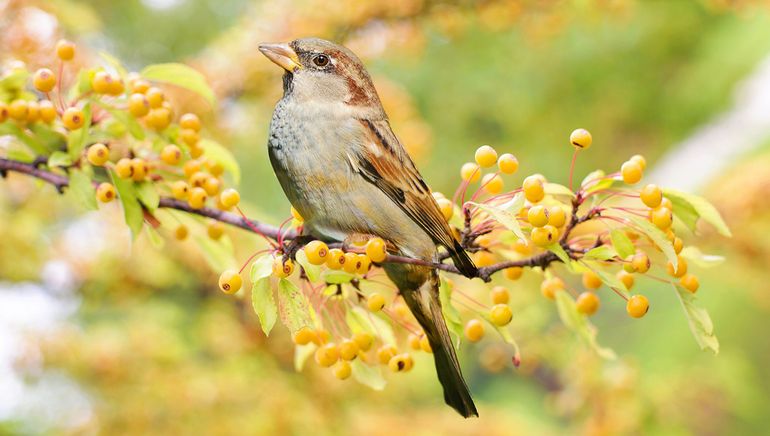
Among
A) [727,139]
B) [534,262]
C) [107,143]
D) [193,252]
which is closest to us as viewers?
[534,262]

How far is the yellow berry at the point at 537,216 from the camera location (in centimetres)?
103

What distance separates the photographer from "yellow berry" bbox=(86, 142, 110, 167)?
1238 mm

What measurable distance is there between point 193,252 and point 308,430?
29.1 inches

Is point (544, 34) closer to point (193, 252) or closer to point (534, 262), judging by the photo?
point (193, 252)

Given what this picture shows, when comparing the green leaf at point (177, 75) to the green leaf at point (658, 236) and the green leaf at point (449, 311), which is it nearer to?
the green leaf at point (449, 311)

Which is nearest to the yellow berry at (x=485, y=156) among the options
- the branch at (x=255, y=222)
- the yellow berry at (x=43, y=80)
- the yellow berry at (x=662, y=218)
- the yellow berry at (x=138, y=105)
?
the branch at (x=255, y=222)

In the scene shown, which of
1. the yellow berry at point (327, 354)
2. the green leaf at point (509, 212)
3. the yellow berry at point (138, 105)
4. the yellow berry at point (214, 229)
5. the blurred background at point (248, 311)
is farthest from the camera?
the blurred background at point (248, 311)

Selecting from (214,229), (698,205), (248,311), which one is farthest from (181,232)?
(248,311)

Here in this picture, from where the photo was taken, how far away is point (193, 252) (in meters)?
2.72

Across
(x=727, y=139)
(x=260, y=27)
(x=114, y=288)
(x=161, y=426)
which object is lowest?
(x=727, y=139)

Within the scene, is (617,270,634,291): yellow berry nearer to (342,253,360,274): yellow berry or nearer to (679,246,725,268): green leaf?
(679,246,725,268): green leaf

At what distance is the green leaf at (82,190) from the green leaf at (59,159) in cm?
2

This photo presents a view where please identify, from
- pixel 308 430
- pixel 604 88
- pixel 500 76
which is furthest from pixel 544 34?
pixel 604 88

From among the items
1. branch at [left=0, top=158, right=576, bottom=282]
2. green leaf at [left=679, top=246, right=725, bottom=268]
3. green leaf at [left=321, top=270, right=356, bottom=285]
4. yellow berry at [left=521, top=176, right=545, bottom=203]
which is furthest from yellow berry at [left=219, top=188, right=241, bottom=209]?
green leaf at [left=679, top=246, right=725, bottom=268]
